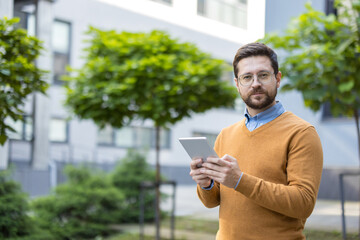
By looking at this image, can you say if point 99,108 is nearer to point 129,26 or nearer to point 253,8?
point 253,8

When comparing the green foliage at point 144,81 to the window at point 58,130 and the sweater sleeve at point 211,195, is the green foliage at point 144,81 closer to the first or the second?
the sweater sleeve at point 211,195

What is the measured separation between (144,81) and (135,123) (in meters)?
1.08

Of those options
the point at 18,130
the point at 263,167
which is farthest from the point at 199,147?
the point at 18,130

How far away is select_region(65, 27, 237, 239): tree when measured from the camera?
480cm

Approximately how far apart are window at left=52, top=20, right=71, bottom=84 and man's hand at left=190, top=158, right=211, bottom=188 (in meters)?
12.0

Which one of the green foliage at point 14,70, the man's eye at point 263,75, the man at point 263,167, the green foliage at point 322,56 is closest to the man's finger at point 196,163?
the man at point 263,167

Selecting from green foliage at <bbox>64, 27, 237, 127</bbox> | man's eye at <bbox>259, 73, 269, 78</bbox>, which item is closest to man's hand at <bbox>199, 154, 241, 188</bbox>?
man's eye at <bbox>259, 73, 269, 78</bbox>

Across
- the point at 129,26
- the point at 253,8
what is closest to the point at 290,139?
the point at 253,8

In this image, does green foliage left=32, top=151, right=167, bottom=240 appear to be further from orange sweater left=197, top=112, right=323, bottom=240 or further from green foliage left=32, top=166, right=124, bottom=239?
orange sweater left=197, top=112, right=323, bottom=240

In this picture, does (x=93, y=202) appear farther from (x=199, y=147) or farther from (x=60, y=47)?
(x=60, y=47)

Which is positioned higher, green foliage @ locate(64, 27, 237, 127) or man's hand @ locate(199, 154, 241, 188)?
green foliage @ locate(64, 27, 237, 127)

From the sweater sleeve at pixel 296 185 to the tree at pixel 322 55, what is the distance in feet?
6.92

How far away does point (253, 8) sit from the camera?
2926mm

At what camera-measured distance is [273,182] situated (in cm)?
156
